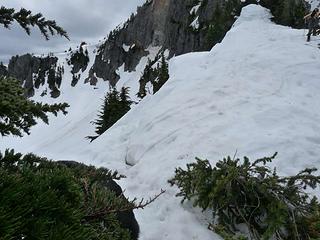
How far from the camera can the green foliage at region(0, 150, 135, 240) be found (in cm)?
177

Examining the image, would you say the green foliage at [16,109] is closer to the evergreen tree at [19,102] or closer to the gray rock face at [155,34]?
the evergreen tree at [19,102]

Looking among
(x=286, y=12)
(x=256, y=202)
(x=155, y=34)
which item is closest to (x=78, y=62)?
(x=155, y=34)

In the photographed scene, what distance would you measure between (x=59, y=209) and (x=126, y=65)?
11072cm

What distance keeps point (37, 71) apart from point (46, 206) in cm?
15030

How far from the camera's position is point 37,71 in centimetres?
14362

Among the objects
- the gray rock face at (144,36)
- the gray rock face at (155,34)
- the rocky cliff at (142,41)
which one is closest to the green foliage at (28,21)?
the rocky cliff at (142,41)

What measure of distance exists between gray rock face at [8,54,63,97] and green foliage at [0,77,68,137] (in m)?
136

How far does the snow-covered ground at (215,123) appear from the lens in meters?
8.19

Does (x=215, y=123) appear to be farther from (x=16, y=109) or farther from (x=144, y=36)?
(x=144, y=36)

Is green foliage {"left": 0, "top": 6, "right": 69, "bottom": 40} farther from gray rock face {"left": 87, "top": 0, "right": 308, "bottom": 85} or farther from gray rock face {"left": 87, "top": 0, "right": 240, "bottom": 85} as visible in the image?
gray rock face {"left": 87, "top": 0, "right": 240, "bottom": 85}

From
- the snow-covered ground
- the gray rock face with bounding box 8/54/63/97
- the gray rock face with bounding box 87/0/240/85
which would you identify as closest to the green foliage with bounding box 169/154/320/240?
the snow-covered ground

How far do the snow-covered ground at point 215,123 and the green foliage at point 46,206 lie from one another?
4441mm

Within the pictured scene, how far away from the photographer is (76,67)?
137500 mm

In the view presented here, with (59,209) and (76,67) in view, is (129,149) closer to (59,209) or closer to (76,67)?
(59,209)
